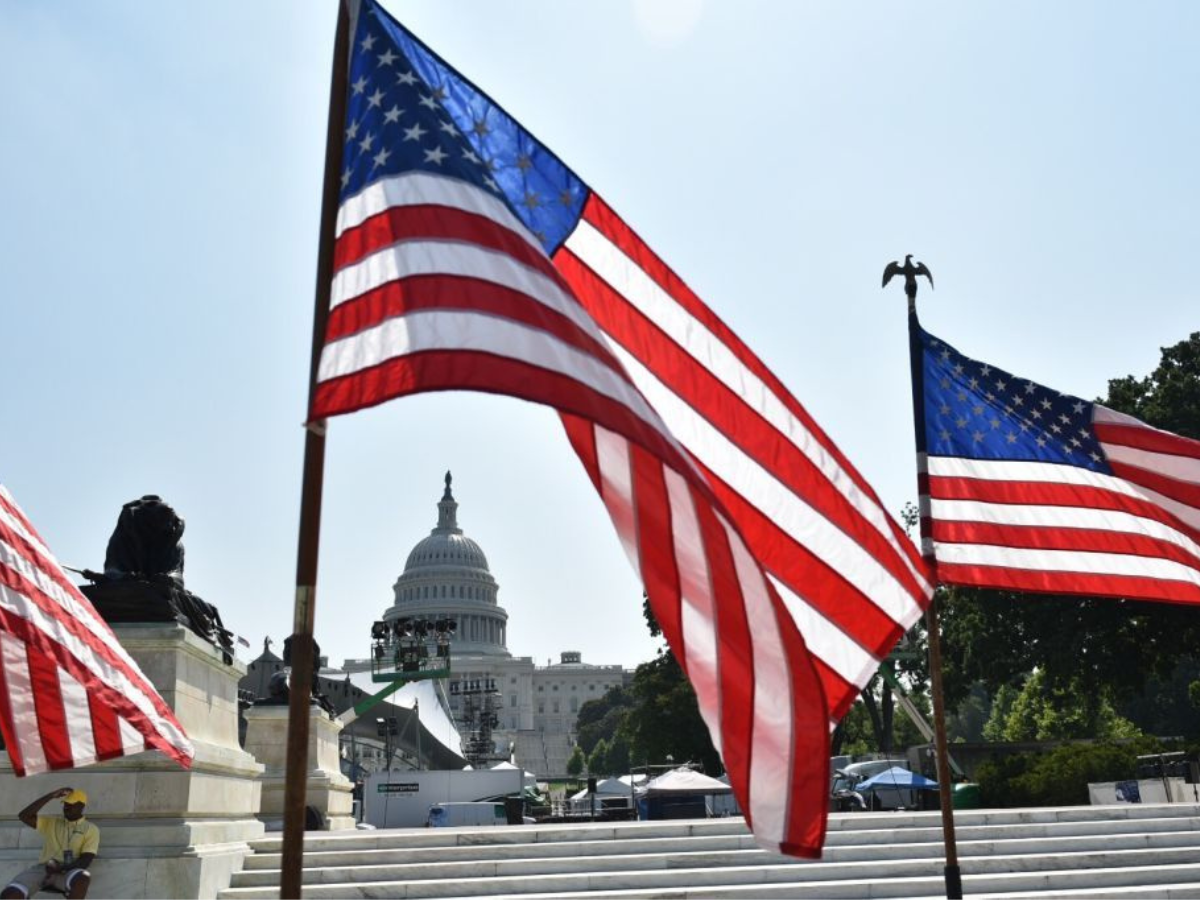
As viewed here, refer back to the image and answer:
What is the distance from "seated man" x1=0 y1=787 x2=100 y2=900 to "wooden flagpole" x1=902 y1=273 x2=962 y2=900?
679 cm

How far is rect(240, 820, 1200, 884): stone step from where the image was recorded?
14.0 meters

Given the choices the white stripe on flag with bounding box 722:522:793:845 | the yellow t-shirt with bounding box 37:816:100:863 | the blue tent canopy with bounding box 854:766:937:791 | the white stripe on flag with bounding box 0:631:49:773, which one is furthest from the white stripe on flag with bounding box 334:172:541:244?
the blue tent canopy with bounding box 854:766:937:791

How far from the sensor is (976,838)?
609 inches

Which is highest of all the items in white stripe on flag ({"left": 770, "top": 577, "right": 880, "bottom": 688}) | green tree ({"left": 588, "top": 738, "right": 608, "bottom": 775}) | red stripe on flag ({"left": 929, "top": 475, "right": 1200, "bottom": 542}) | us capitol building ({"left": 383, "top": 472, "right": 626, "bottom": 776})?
us capitol building ({"left": 383, "top": 472, "right": 626, "bottom": 776})

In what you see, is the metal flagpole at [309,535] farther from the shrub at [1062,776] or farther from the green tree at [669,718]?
the green tree at [669,718]

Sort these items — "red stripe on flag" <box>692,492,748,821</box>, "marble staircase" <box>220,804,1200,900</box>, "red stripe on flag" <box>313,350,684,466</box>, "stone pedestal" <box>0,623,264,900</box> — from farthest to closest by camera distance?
"marble staircase" <box>220,804,1200,900</box>, "stone pedestal" <box>0,623,264,900</box>, "red stripe on flag" <box>692,492,748,821</box>, "red stripe on flag" <box>313,350,684,466</box>

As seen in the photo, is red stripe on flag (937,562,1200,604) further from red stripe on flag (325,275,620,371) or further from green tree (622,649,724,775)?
green tree (622,649,724,775)

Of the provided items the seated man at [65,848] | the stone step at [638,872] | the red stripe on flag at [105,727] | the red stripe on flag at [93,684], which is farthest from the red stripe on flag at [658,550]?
the stone step at [638,872]

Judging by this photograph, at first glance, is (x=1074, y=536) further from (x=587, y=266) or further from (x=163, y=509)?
(x=163, y=509)

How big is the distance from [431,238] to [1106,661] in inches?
1497

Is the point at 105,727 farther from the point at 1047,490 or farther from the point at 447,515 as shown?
the point at 447,515

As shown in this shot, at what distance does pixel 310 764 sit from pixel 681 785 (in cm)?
998

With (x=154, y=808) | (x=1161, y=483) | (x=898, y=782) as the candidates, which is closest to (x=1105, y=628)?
(x=898, y=782)

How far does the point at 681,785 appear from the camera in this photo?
2995cm
